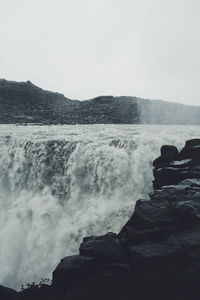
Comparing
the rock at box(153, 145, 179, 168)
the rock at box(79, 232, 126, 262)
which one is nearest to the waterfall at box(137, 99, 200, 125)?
the rock at box(153, 145, 179, 168)

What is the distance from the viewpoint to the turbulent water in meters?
16.2

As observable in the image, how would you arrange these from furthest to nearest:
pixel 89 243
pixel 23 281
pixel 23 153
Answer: pixel 23 153, pixel 23 281, pixel 89 243

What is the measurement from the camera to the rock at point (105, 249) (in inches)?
420

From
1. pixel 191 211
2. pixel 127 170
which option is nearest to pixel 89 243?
pixel 191 211

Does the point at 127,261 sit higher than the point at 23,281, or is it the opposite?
the point at 127,261

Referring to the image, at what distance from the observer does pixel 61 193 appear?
64.8ft

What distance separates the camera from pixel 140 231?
37.6 ft

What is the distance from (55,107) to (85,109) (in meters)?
6.73

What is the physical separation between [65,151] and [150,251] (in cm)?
1239

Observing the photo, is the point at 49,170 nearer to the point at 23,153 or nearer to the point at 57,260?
the point at 23,153

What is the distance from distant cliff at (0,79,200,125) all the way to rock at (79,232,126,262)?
52.6 m

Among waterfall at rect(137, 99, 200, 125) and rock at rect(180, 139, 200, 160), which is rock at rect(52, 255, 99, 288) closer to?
rock at rect(180, 139, 200, 160)

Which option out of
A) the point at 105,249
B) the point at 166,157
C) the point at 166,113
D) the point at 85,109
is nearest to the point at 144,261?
the point at 105,249

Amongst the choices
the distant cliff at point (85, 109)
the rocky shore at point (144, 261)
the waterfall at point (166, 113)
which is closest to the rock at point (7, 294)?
the rocky shore at point (144, 261)
